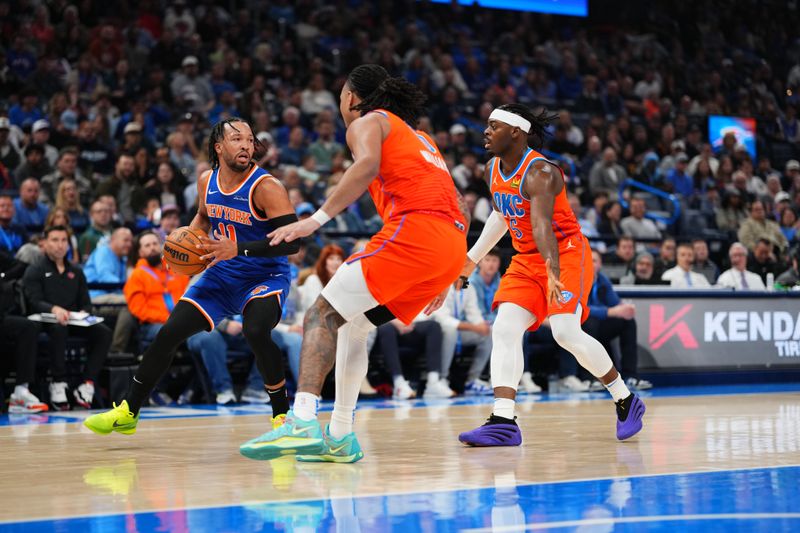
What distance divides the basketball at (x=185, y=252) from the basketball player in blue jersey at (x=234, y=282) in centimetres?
32

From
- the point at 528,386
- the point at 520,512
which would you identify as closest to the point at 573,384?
the point at 528,386

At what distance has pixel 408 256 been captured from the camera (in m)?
4.85

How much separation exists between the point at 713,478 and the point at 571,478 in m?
0.58

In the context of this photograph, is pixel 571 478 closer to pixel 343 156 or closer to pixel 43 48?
pixel 343 156

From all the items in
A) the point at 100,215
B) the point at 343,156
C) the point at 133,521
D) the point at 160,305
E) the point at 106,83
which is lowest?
the point at 133,521

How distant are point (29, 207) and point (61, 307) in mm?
2268

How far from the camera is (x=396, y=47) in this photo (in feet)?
62.0

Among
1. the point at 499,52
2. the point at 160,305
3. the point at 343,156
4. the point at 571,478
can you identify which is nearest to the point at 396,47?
the point at 499,52

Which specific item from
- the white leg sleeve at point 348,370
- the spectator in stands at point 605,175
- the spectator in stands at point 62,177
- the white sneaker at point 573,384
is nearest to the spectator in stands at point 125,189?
the spectator in stands at point 62,177

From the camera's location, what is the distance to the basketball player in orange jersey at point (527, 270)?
5.98 meters

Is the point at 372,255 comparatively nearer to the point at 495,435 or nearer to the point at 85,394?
the point at 495,435

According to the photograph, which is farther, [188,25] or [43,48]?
[188,25]

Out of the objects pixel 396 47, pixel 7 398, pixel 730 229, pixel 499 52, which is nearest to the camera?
pixel 7 398

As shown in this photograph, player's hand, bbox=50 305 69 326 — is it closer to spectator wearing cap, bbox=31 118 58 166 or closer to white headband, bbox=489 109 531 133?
spectator wearing cap, bbox=31 118 58 166
